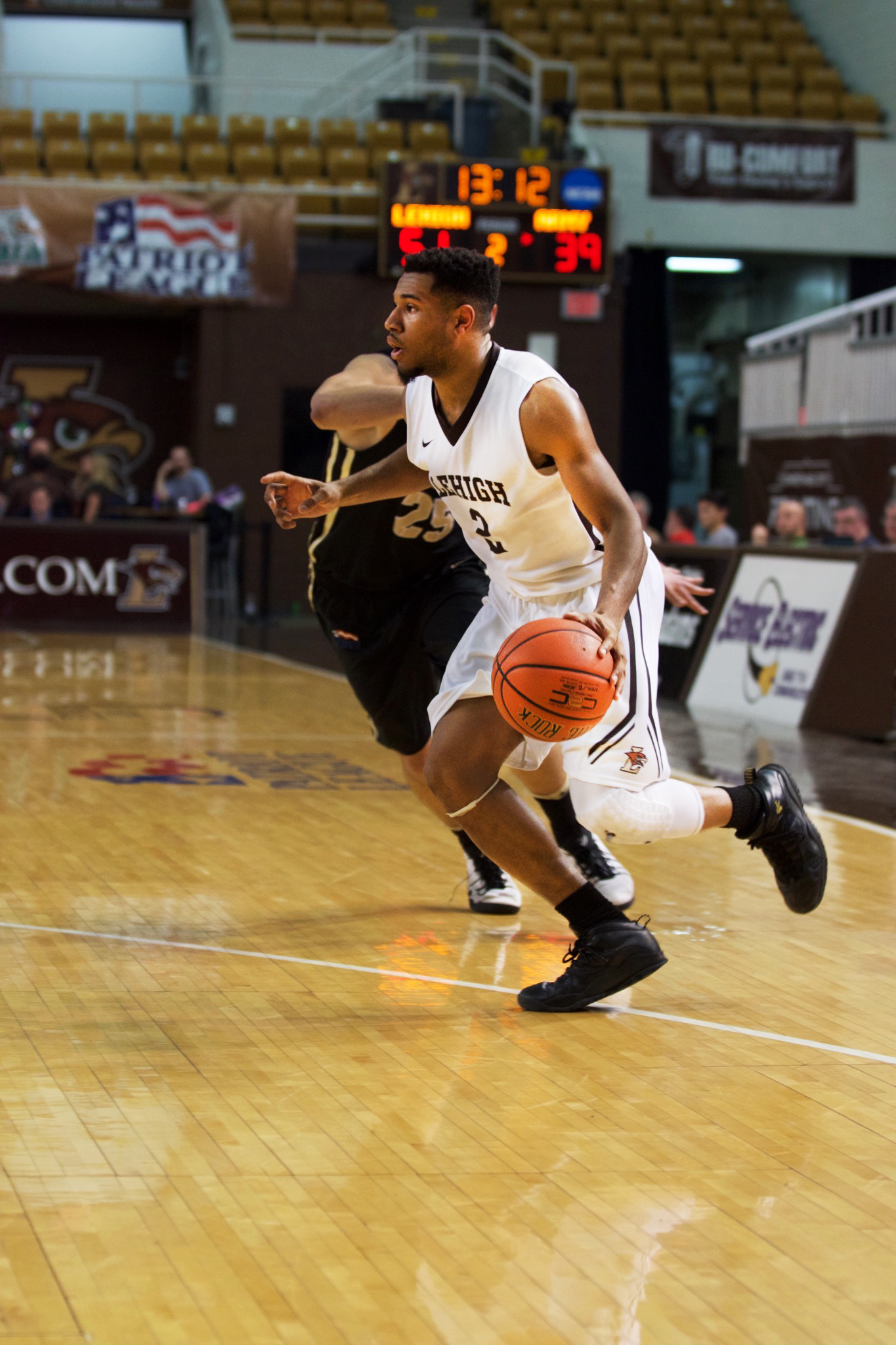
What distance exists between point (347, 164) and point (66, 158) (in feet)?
10.7

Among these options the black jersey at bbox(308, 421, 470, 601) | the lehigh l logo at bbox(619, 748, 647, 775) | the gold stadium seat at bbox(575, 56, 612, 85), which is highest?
the gold stadium seat at bbox(575, 56, 612, 85)

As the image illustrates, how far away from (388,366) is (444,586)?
64 centimetres

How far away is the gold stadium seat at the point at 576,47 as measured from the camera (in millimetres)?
20641

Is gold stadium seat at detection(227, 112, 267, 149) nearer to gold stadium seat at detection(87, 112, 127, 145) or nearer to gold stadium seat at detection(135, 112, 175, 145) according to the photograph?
gold stadium seat at detection(135, 112, 175, 145)

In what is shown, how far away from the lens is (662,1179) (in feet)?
8.20

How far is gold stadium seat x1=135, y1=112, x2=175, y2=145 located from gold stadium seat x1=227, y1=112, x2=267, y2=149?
0.72 m

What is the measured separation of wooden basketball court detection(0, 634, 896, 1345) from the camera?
6.82ft

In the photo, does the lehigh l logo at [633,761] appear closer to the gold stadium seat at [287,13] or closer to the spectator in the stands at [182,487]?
the spectator in the stands at [182,487]

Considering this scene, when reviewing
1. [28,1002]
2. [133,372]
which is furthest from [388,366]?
[133,372]

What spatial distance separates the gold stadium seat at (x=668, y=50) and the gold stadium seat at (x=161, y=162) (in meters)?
6.39

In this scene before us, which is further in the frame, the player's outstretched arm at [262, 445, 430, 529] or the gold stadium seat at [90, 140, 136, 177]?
the gold stadium seat at [90, 140, 136, 177]

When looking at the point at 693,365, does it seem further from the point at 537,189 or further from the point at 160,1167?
the point at 160,1167

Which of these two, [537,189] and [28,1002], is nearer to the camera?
[28,1002]

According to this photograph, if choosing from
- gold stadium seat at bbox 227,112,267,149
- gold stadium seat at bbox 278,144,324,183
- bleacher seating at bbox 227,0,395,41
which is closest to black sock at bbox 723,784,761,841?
gold stadium seat at bbox 278,144,324,183
